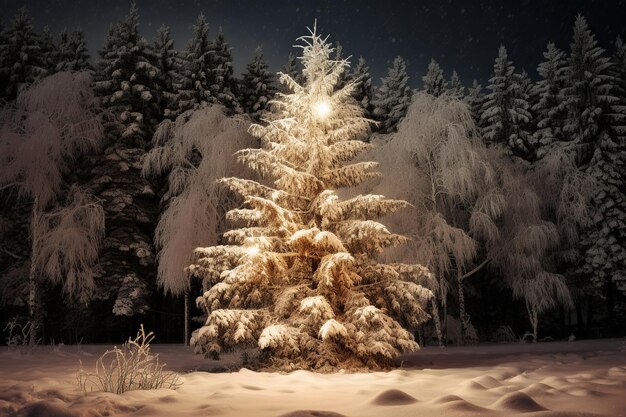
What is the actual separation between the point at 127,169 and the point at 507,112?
56.7ft

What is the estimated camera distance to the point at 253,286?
10.5 meters

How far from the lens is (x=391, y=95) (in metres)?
28.1

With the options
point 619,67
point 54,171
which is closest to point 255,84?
point 54,171

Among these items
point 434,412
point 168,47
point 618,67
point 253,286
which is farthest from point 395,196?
point 618,67

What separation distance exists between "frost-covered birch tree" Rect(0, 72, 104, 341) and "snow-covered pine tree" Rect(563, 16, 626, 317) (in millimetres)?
19120

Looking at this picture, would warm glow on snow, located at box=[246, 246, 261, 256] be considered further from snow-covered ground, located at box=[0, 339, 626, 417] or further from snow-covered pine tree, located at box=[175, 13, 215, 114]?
snow-covered pine tree, located at box=[175, 13, 215, 114]

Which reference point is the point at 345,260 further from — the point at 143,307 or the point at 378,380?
the point at 143,307

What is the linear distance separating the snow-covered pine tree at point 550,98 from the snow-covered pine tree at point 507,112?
2.16 ft

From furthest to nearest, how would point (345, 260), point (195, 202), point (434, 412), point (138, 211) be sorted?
point (138, 211) < point (195, 202) < point (345, 260) < point (434, 412)

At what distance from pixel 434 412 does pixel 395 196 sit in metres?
12.3

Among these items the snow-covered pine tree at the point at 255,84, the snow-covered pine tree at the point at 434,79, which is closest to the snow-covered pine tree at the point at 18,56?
the snow-covered pine tree at the point at 255,84

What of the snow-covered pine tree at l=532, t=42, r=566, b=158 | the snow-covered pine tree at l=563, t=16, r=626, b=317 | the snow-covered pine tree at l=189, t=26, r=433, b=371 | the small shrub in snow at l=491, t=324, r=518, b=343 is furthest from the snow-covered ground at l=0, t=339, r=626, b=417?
the snow-covered pine tree at l=532, t=42, r=566, b=158

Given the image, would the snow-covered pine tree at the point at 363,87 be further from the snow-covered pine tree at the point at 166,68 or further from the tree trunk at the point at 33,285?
the tree trunk at the point at 33,285

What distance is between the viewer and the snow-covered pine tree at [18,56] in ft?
75.3
